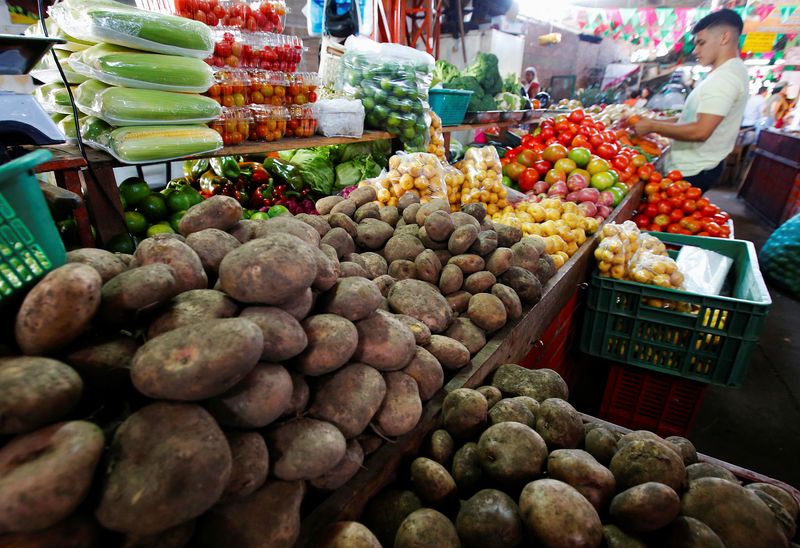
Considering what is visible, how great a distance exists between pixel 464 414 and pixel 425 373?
0.56ft

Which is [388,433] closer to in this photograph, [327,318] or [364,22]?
[327,318]

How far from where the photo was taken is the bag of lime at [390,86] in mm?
3387

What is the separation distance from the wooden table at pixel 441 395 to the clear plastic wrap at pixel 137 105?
6.06 ft

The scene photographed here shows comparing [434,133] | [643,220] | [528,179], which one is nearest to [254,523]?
[434,133]

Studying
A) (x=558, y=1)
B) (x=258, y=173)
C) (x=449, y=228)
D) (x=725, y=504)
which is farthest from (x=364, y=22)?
(x=558, y=1)

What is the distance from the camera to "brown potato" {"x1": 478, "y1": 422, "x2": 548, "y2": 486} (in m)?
1.16

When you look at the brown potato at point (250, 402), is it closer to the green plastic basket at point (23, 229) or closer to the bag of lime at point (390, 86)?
the green plastic basket at point (23, 229)

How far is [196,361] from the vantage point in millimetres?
787

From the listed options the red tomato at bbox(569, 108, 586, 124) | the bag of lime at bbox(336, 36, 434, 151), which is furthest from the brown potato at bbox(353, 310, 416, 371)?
the red tomato at bbox(569, 108, 586, 124)

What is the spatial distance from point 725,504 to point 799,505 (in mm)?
394

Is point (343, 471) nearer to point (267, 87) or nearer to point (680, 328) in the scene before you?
point (680, 328)

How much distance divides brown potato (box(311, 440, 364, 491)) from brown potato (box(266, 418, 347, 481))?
0.20 feet

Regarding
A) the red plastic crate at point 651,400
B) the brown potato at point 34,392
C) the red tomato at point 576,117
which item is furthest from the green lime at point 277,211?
the red tomato at point 576,117

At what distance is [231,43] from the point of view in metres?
2.54
